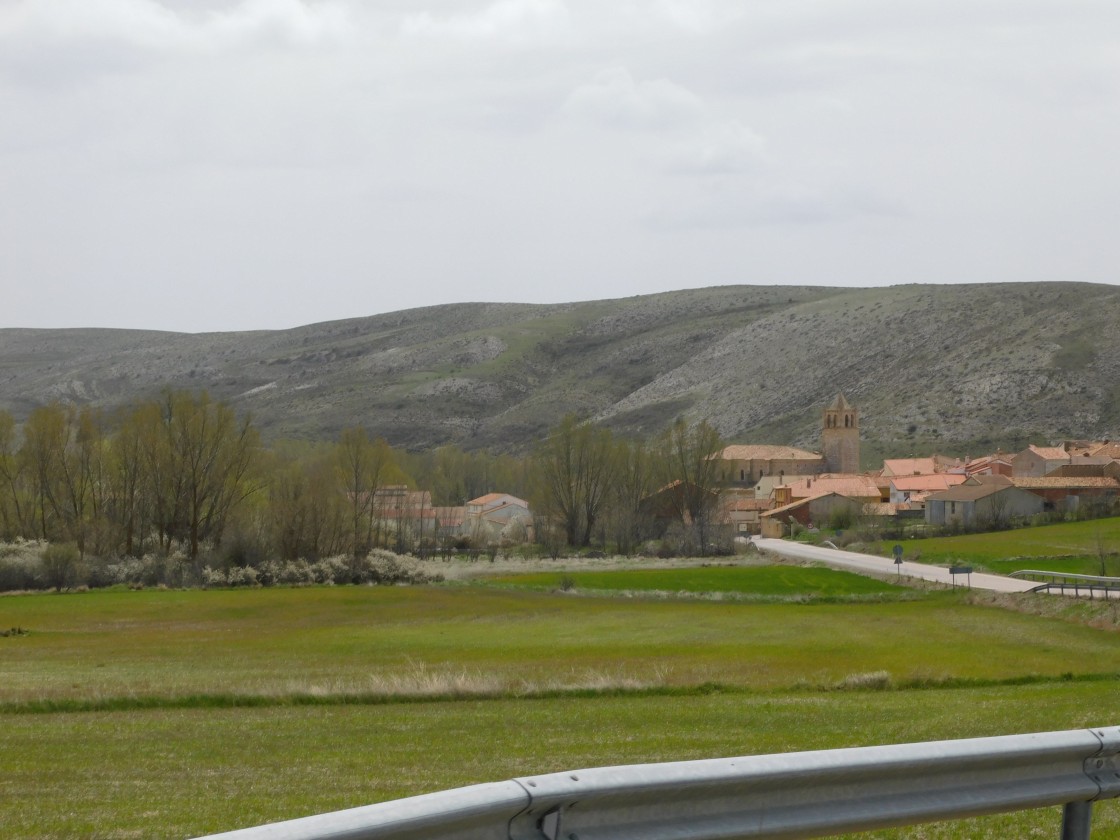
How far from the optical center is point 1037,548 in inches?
3046

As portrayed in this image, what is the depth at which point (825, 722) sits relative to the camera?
1711 centimetres

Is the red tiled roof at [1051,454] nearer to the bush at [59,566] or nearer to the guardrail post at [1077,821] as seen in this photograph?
the bush at [59,566]

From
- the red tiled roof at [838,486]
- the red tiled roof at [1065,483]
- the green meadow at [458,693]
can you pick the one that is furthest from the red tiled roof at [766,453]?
the green meadow at [458,693]

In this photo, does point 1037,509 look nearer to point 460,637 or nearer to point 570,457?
point 570,457

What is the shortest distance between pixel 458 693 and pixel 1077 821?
19.1m

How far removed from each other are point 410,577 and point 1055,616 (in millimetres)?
36691

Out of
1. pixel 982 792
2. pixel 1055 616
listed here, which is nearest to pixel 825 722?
pixel 982 792

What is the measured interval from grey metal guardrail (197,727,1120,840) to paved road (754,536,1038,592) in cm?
5125

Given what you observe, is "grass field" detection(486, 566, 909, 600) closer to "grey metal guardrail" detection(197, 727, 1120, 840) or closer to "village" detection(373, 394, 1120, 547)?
"village" detection(373, 394, 1120, 547)

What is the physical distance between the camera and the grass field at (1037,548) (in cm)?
6875

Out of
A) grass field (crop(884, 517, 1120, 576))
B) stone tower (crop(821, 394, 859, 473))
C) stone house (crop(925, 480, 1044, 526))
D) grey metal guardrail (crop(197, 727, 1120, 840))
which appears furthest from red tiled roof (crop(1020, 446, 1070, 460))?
grey metal guardrail (crop(197, 727, 1120, 840))

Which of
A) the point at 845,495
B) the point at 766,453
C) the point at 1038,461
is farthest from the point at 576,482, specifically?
the point at 766,453

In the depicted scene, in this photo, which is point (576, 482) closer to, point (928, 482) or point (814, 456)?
point (928, 482)

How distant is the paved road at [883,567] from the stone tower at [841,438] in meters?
39.4
